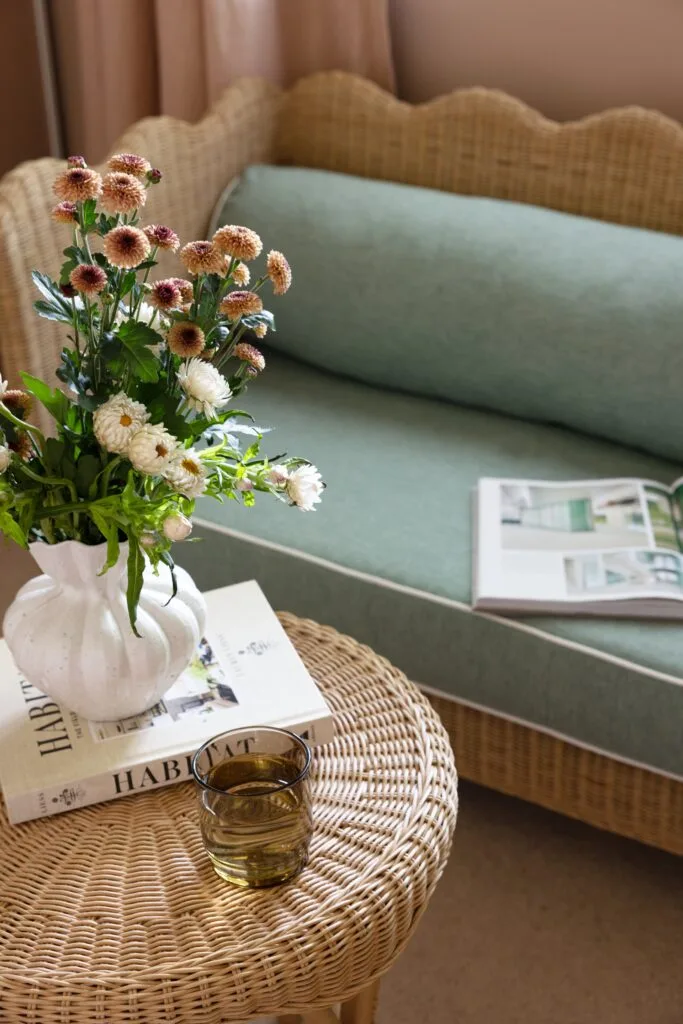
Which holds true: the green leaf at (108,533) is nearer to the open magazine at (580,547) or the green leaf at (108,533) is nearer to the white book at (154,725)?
the white book at (154,725)

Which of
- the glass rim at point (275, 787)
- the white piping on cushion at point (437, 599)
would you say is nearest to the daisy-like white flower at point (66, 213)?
the glass rim at point (275, 787)

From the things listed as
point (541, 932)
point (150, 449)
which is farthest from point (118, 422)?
point (541, 932)

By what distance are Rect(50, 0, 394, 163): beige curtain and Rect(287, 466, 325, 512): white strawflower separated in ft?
4.74

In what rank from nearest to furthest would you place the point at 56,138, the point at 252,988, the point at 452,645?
the point at 252,988, the point at 452,645, the point at 56,138

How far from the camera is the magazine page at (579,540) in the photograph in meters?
1.49

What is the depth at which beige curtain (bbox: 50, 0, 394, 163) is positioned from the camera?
2230 millimetres

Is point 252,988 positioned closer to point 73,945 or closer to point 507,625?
point 73,945

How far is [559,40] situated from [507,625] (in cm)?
118

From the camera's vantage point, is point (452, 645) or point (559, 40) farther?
point (559, 40)

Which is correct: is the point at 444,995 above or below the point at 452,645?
below

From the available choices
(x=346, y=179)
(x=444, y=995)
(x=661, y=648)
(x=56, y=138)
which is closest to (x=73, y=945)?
(x=444, y=995)

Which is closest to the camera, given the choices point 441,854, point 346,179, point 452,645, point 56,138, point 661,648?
point 441,854

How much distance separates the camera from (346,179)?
6.68 feet

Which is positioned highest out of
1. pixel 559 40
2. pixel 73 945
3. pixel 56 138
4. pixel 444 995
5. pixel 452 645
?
pixel 559 40
